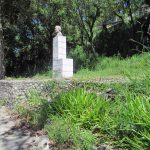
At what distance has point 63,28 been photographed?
64.1ft

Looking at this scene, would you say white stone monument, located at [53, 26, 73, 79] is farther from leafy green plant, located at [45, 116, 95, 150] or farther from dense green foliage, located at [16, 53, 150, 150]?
leafy green plant, located at [45, 116, 95, 150]

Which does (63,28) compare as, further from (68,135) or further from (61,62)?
(68,135)

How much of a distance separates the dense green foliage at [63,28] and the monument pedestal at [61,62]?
4838 millimetres

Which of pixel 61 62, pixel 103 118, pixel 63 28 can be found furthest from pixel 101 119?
pixel 63 28

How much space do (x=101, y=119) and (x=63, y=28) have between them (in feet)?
47.1

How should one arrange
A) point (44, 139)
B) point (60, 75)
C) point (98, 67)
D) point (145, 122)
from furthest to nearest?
1. point (98, 67)
2. point (60, 75)
3. point (44, 139)
4. point (145, 122)

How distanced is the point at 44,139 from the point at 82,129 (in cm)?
97

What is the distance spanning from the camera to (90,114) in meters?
5.88

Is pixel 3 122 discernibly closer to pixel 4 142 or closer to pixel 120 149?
pixel 4 142

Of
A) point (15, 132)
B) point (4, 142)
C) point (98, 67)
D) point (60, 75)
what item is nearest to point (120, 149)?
point (4, 142)

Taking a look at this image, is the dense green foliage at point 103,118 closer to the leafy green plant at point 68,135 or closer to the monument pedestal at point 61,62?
the leafy green plant at point 68,135

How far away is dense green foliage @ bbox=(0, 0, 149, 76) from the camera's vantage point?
18.5 metres

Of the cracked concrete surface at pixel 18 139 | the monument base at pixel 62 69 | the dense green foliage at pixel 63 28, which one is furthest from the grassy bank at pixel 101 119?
the dense green foliage at pixel 63 28

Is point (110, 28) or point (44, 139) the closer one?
point (44, 139)
